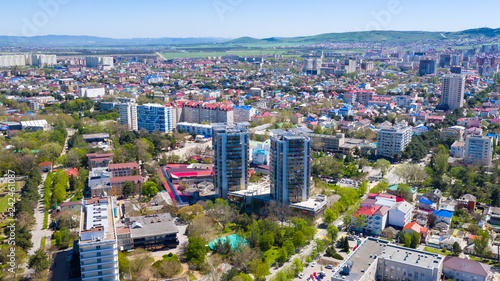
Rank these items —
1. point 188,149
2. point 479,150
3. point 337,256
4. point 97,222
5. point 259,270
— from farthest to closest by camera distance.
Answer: point 188,149, point 479,150, point 337,256, point 259,270, point 97,222

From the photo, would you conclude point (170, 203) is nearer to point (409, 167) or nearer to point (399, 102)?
point (409, 167)

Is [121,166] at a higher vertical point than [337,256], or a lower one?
higher

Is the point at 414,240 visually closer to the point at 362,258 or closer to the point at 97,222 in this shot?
the point at 362,258

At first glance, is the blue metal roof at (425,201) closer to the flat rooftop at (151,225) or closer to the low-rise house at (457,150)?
the low-rise house at (457,150)

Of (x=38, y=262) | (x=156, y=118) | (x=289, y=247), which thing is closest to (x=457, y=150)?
(x=289, y=247)

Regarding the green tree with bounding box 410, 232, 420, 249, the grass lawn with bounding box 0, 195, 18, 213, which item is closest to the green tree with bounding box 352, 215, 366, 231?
the green tree with bounding box 410, 232, 420, 249

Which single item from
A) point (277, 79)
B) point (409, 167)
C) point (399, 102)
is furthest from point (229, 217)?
point (277, 79)
